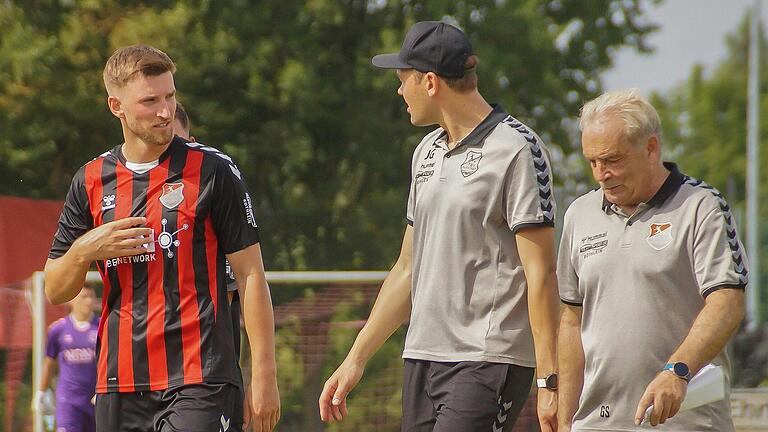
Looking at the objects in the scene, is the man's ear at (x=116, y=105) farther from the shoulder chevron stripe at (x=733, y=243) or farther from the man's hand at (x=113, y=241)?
the shoulder chevron stripe at (x=733, y=243)

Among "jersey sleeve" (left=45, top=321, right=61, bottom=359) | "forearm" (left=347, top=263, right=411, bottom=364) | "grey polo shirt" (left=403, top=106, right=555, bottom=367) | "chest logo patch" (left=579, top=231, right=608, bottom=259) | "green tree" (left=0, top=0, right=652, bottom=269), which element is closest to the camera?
"chest logo patch" (left=579, top=231, right=608, bottom=259)

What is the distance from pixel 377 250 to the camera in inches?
828

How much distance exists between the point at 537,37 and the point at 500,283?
16.6m

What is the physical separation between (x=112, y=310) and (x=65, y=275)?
0.71 feet

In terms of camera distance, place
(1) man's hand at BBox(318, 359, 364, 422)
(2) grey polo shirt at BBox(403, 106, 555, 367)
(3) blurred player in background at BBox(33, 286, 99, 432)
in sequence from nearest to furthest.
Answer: (2) grey polo shirt at BBox(403, 106, 555, 367) → (1) man's hand at BBox(318, 359, 364, 422) → (3) blurred player in background at BBox(33, 286, 99, 432)

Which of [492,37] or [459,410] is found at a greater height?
[492,37]

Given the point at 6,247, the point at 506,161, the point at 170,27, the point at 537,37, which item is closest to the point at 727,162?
the point at 537,37

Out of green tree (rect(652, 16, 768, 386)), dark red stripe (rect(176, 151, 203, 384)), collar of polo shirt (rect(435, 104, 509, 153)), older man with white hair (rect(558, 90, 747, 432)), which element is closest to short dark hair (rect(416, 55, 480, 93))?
collar of polo shirt (rect(435, 104, 509, 153))

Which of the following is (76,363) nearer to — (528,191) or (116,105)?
(116,105)

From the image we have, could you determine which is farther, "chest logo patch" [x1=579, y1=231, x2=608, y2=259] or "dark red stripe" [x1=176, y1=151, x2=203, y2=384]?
"dark red stripe" [x1=176, y1=151, x2=203, y2=384]

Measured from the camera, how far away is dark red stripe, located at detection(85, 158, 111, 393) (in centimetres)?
473

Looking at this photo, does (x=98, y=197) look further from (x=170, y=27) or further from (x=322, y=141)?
(x=322, y=141)

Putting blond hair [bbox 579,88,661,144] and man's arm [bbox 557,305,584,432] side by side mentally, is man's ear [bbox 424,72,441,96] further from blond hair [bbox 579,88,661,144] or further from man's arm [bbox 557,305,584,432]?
man's arm [bbox 557,305,584,432]

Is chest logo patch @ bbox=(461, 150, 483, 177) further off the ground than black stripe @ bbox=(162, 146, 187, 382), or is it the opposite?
chest logo patch @ bbox=(461, 150, 483, 177)
